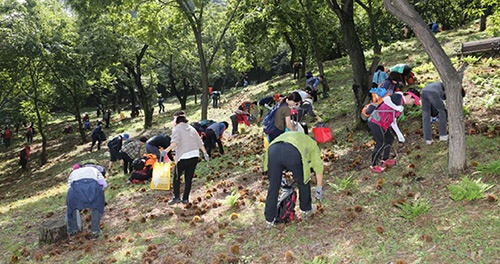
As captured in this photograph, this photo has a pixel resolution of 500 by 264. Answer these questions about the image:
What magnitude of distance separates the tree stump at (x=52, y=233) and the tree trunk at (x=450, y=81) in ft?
24.2

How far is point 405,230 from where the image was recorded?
5.12m

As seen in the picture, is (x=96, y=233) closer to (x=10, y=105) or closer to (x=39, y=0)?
(x=10, y=105)

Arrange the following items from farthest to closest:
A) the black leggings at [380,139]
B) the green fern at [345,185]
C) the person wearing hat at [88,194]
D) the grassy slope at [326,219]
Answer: the black leggings at [380,139] < the person wearing hat at [88,194] < the green fern at [345,185] < the grassy slope at [326,219]

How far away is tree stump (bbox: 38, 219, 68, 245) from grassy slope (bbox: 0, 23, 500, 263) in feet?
0.67

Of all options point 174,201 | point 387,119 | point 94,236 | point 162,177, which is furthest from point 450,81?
point 94,236

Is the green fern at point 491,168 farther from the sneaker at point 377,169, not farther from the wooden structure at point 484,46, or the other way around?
the wooden structure at point 484,46

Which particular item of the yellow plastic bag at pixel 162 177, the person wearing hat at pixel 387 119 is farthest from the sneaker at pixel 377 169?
the yellow plastic bag at pixel 162 177

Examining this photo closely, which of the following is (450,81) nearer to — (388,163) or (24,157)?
(388,163)

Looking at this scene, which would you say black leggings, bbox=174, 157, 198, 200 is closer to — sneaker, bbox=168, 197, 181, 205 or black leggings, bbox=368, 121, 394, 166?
sneaker, bbox=168, 197, 181, 205

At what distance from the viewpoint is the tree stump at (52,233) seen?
A: 723cm

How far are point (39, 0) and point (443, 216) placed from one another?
47.3 meters

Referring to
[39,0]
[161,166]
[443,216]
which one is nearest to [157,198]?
[161,166]

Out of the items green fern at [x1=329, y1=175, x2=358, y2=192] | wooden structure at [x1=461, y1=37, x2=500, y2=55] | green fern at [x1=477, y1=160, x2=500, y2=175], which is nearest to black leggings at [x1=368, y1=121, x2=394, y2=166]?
green fern at [x1=329, y1=175, x2=358, y2=192]

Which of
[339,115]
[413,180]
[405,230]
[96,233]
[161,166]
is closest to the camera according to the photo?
[405,230]
